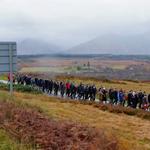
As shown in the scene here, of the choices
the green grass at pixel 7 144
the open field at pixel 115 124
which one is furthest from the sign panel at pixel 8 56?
the green grass at pixel 7 144

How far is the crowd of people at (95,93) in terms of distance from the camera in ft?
147

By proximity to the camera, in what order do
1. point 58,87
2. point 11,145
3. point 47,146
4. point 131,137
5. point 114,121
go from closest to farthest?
point 11,145, point 47,146, point 131,137, point 114,121, point 58,87

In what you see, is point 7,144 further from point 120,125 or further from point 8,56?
point 8,56

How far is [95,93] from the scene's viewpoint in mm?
51062

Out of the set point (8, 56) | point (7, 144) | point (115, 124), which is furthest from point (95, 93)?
point (7, 144)

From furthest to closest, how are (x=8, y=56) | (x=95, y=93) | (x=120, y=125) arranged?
(x=95, y=93)
(x=8, y=56)
(x=120, y=125)

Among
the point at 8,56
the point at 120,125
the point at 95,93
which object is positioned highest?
the point at 8,56

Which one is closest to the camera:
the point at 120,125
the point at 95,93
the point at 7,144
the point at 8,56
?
the point at 7,144

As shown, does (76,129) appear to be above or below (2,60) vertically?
below

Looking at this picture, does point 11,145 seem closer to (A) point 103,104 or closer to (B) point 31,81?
(A) point 103,104

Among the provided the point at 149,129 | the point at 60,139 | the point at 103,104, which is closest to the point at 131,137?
the point at 149,129

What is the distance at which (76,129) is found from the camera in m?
20.0

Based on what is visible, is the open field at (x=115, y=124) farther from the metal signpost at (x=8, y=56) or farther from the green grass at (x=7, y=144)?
the green grass at (x=7, y=144)

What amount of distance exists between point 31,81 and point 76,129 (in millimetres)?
43159
